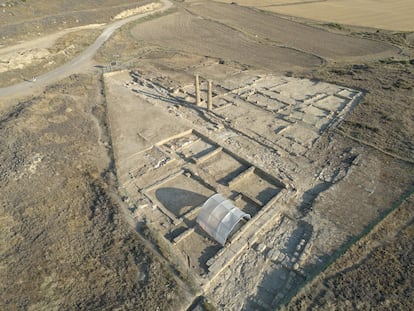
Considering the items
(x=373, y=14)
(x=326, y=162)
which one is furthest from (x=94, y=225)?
(x=373, y=14)

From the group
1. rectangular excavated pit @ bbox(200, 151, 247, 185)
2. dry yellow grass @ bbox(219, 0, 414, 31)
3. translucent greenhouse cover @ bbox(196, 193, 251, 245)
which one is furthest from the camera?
dry yellow grass @ bbox(219, 0, 414, 31)

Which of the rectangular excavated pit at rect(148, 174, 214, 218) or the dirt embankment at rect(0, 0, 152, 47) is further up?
the dirt embankment at rect(0, 0, 152, 47)

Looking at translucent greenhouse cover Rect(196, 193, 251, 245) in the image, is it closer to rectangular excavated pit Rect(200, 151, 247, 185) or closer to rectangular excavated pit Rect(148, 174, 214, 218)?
rectangular excavated pit Rect(148, 174, 214, 218)

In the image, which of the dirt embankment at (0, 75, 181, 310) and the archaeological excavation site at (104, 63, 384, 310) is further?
the archaeological excavation site at (104, 63, 384, 310)

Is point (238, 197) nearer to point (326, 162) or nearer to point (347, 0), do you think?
point (326, 162)

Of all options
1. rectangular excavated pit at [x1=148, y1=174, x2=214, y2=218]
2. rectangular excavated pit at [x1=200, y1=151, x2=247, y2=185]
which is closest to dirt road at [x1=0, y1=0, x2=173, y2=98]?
rectangular excavated pit at [x1=148, y1=174, x2=214, y2=218]

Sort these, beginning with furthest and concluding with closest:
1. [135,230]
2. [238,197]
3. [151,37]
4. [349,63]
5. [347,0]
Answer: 1. [347,0]
2. [151,37]
3. [349,63]
4. [238,197]
5. [135,230]

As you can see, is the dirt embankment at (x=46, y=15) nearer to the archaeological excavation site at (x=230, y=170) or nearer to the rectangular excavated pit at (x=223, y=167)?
the archaeological excavation site at (x=230, y=170)
